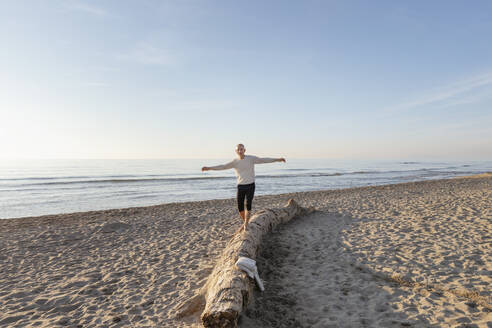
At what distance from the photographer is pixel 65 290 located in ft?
16.5

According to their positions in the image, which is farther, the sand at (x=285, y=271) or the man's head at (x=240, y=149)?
the man's head at (x=240, y=149)

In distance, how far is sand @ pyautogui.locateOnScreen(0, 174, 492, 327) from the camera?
3.85 m

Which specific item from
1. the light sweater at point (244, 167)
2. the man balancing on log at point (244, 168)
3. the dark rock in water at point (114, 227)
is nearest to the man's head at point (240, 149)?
the man balancing on log at point (244, 168)

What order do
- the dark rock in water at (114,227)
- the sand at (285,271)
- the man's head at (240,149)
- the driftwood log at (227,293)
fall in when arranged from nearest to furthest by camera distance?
1. the driftwood log at (227,293)
2. the sand at (285,271)
3. the man's head at (240,149)
4. the dark rock in water at (114,227)

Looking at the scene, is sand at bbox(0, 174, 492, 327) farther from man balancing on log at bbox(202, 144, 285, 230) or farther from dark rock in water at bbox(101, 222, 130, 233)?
man balancing on log at bbox(202, 144, 285, 230)

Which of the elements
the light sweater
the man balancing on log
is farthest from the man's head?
the light sweater

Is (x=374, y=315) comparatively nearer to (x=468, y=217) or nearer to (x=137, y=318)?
(x=137, y=318)

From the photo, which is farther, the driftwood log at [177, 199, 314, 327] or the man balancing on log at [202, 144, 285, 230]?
the man balancing on log at [202, 144, 285, 230]

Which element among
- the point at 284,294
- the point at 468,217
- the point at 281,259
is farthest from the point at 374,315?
the point at 468,217

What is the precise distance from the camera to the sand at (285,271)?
3.85 m

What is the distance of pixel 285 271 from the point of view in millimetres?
5297

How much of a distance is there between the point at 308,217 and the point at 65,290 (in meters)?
7.78

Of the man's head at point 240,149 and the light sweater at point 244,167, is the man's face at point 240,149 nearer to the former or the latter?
the man's head at point 240,149

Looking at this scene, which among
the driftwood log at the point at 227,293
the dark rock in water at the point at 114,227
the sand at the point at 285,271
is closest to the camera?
the driftwood log at the point at 227,293
